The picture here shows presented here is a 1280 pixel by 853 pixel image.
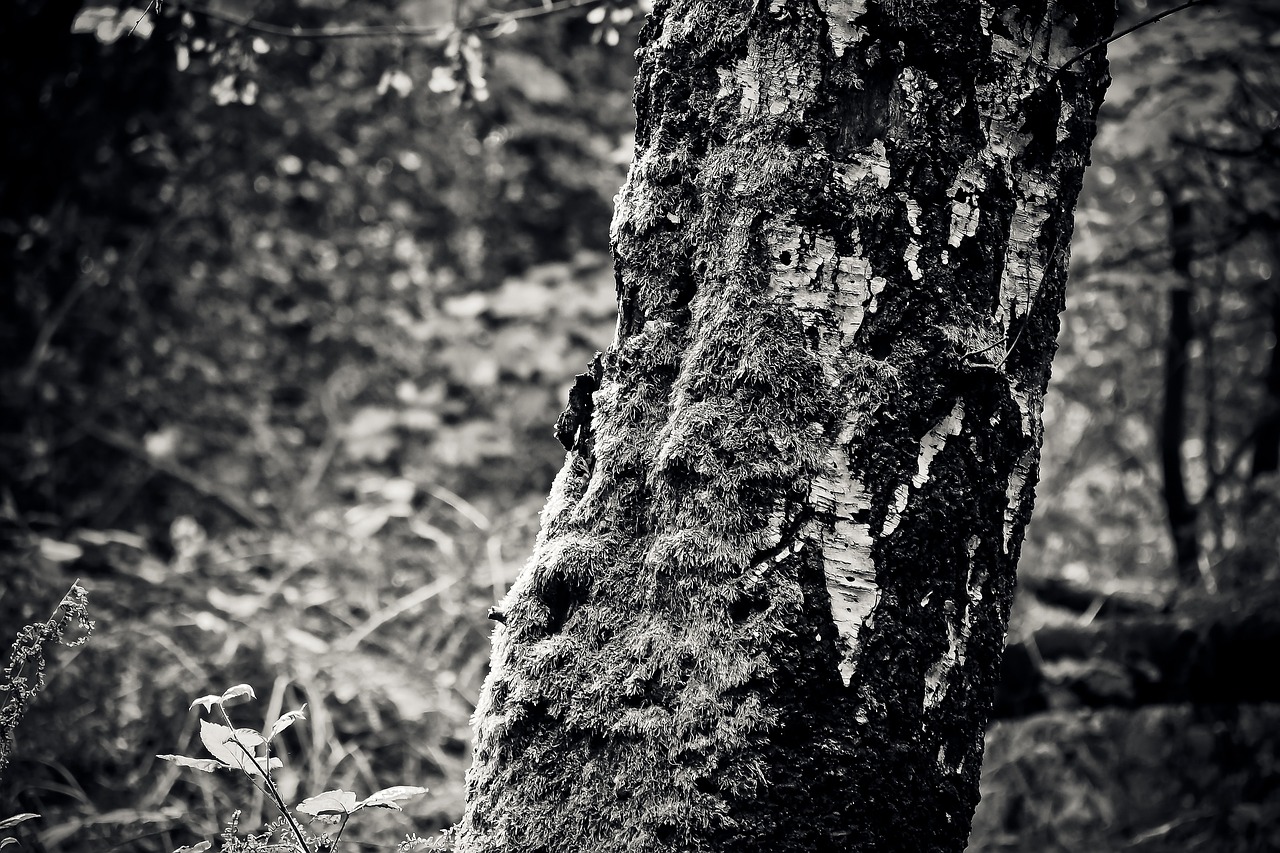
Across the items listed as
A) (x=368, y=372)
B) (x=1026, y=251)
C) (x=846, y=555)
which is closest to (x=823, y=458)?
(x=846, y=555)

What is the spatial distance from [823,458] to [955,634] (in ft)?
0.87

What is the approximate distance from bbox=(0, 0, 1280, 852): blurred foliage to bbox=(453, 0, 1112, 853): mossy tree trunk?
1.50 meters

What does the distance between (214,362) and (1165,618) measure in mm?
4798

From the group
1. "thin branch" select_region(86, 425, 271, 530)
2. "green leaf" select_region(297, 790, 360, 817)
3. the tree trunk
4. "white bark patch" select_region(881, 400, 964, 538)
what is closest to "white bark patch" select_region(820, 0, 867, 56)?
"white bark patch" select_region(881, 400, 964, 538)

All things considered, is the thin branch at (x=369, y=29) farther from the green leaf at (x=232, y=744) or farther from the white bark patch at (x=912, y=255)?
the green leaf at (x=232, y=744)

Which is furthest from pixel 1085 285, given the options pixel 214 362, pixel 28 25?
pixel 28 25

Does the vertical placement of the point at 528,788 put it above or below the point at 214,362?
below

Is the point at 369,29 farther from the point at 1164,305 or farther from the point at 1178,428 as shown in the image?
the point at 1164,305

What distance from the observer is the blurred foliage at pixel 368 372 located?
8.70 feet

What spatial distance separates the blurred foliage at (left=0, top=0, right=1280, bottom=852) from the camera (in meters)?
2.65

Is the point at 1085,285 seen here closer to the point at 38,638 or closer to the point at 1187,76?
the point at 1187,76

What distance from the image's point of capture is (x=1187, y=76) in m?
2.64

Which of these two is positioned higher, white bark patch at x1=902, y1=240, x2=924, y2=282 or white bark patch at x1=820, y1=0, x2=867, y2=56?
white bark patch at x1=820, y1=0, x2=867, y2=56

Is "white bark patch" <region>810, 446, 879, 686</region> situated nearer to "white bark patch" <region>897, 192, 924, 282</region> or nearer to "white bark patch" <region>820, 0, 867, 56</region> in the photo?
"white bark patch" <region>897, 192, 924, 282</region>
